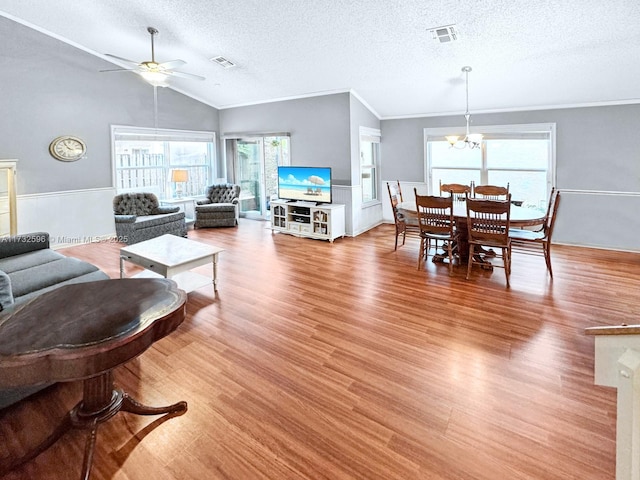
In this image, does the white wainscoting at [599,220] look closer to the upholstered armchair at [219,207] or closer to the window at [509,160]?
the window at [509,160]

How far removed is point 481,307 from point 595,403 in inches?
54.9

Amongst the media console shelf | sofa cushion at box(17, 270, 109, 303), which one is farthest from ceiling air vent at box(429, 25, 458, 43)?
sofa cushion at box(17, 270, 109, 303)

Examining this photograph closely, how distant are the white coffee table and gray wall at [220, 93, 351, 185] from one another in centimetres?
330

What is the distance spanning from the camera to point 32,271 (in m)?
3.14

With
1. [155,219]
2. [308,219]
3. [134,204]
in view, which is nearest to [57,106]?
[134,204]

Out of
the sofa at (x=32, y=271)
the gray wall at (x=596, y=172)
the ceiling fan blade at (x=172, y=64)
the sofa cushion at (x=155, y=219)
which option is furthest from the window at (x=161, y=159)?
the gray wall at (x=596, y=172)

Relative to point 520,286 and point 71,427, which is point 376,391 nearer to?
point 71,427

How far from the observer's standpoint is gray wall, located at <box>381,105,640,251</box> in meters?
5.32

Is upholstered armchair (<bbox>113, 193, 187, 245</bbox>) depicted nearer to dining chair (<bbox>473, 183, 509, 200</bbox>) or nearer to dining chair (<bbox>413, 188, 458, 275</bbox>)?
dining chair (<bbox>413, 188, 458, 275</bbox>)

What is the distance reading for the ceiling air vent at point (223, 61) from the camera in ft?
18.2

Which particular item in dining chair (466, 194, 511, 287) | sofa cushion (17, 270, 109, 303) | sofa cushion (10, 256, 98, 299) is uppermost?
dining chair (466, 194, 511, 287)

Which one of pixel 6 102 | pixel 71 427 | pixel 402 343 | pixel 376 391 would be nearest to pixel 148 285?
pixel 71 427

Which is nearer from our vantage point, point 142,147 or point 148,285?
point 148,285

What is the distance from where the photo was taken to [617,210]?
215 inches
